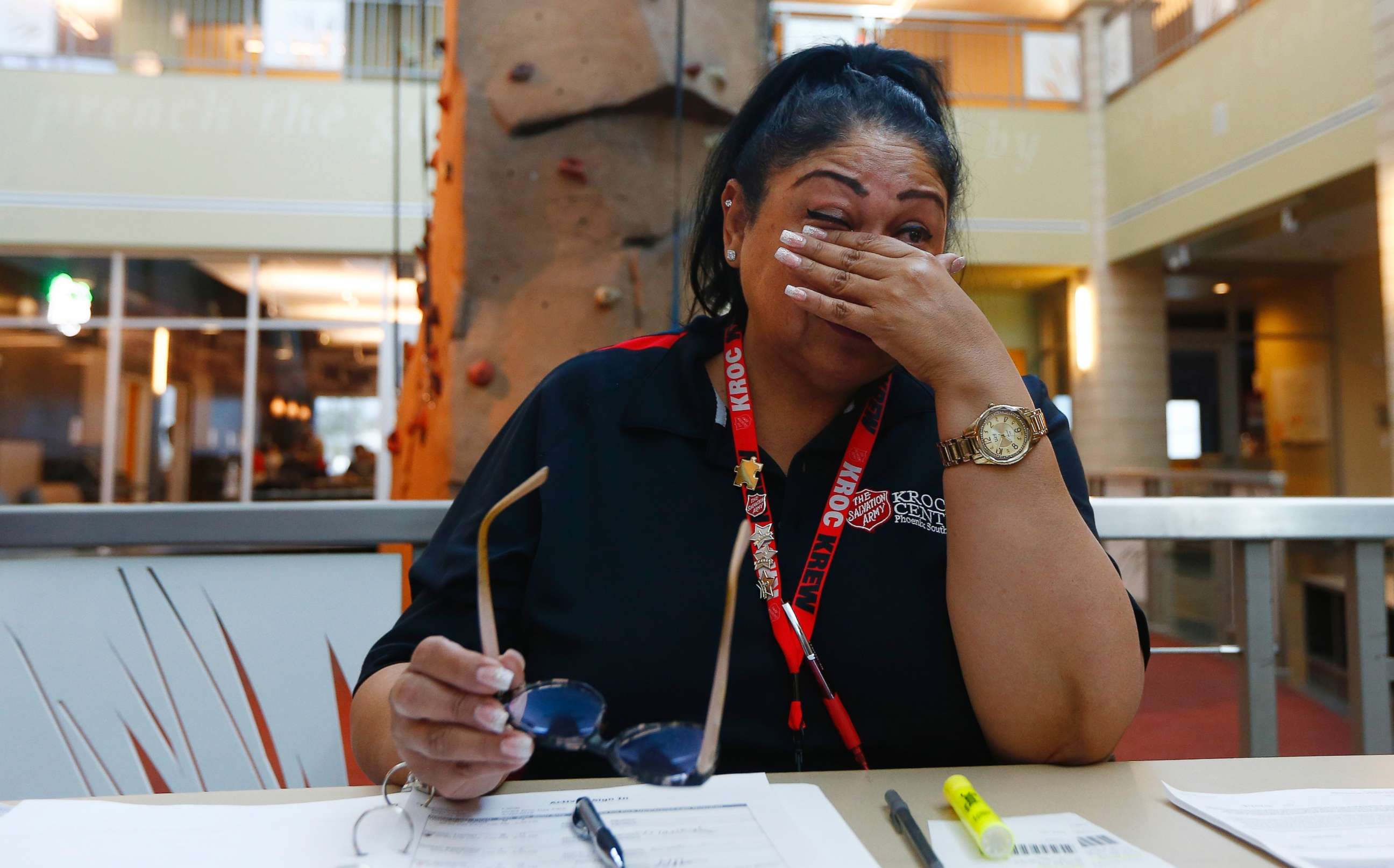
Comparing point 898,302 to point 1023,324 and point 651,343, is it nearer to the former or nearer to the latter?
point 651,343

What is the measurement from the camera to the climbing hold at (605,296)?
2.21 m

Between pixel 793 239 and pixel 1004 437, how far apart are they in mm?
350

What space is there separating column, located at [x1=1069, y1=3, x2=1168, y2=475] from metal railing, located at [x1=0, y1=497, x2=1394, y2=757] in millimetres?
7753

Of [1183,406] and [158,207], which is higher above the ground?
[158,207]

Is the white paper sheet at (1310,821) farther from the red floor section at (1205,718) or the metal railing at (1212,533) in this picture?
the metal railing at (1212,533)

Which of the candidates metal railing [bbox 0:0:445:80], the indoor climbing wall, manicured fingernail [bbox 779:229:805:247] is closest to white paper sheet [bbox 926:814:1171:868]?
manicured fingernail [bbox 779:229:805:247]

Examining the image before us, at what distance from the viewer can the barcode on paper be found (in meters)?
0.74

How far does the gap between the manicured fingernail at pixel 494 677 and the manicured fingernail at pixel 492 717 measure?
26 mm

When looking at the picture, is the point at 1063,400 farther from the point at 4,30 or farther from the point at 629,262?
the point at 4,30

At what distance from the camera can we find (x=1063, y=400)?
33.9ft

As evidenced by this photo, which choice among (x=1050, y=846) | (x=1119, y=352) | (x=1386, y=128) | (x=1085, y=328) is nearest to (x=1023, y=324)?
(x=1085, y=328)

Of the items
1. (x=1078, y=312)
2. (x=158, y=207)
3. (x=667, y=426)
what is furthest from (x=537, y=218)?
(x=1078, y=312)

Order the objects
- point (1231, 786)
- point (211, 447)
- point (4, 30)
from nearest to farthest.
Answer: point (1231, 786), point (4, 30), point (211, 447)

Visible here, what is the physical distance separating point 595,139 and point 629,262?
31 cm
